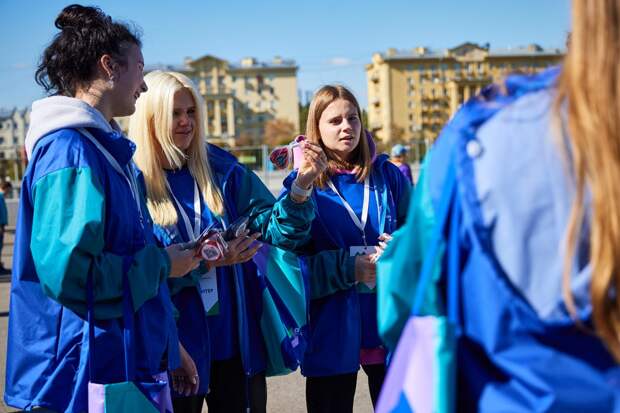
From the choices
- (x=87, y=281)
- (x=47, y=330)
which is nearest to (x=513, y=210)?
(x=87, y=281)

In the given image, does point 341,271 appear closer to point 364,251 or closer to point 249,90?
point 364,251

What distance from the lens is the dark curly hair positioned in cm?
259

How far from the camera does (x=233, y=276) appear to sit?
133 inches

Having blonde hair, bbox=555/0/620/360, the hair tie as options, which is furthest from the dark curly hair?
blonde hair, bbox=555/0/620/360

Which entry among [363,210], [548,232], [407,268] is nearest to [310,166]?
[363,210]

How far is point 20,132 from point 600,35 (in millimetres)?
128545

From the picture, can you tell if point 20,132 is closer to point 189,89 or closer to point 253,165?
point 253,165

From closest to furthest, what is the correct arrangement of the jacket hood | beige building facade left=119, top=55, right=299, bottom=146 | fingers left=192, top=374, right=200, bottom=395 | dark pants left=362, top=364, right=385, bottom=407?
1. the jacket hood
2. fingers left=192, top=374, right=200, bottom=395
3. dark pants left=362, top=364, right=385, bottom=407
4. beige building facade left=119, top=55, right=299, bottom=146

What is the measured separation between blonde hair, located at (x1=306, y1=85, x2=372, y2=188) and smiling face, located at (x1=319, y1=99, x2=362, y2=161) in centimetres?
3

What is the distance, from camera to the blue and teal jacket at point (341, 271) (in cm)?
352

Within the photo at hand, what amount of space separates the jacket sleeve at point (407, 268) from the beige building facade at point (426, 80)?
117736 mm

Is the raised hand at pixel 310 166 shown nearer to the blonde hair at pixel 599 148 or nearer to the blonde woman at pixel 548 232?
the blonde woman at pixel 548 232

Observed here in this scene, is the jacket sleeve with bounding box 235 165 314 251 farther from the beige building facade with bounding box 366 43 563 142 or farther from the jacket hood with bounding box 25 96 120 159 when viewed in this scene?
the beige building facade with bounding box 366 43 563 142

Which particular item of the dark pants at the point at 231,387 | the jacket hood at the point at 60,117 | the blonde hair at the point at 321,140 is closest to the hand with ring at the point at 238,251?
the dark pants at the point at 231,387
